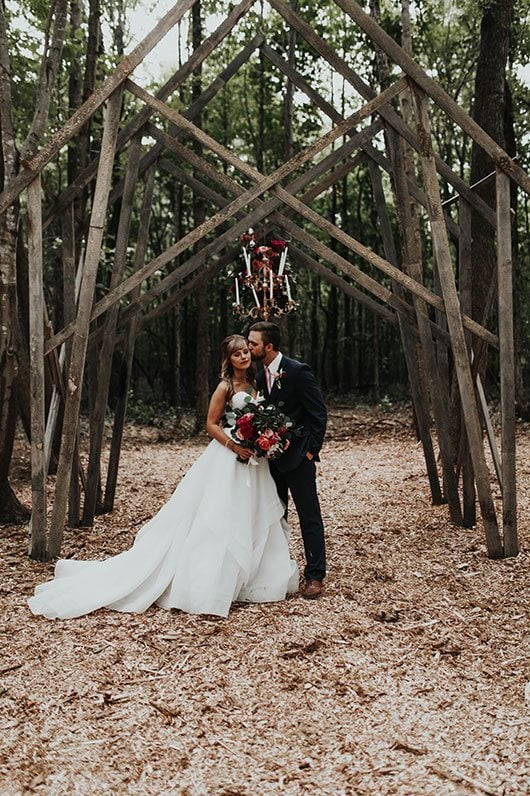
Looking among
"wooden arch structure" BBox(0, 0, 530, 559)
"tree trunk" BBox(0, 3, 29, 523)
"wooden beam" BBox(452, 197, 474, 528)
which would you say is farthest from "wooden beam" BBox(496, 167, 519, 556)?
"tree trunk" BBox(0, 3, 29, 523)

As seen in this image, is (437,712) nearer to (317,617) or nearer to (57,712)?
(317,617)

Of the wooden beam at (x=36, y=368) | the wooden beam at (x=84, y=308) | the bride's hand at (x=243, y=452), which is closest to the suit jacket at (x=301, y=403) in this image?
the bride's hand at (x=243, y=452)

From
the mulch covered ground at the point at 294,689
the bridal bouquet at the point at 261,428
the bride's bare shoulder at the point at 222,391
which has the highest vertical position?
the bride's bare shoulder at the point at 222,391

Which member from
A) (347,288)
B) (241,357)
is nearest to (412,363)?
(347,288)

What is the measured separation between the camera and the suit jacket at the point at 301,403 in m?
5.46

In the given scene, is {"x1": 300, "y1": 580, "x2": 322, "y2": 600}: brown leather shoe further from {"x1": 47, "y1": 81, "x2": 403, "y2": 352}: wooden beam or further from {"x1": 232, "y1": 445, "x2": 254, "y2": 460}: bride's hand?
{"x1": 47, "y1": 81, "x2": 403, "y2": 352}: wooden beam

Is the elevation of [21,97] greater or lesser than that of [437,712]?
greater

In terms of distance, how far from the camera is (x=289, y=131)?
16.8 meters

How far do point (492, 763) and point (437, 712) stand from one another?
19.9 inches

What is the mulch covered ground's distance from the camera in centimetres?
313

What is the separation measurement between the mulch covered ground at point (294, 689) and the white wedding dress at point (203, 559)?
0.15 meters

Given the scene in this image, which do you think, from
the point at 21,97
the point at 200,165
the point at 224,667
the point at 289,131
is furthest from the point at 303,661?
the point at 289,131

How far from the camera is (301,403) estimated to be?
18.4 ft

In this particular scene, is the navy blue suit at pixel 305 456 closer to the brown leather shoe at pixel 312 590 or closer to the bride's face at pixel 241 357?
the brown leather shoe at pixel 312 590
